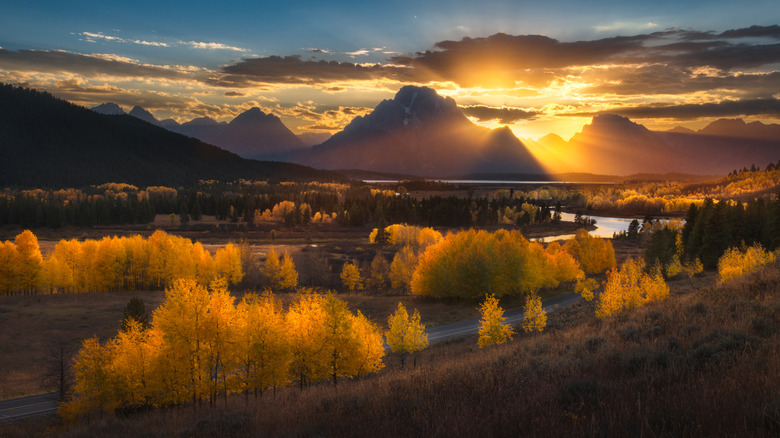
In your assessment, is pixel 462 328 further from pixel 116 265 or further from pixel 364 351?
pixel 116 265

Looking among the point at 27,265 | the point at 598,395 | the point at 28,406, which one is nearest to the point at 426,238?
the point at 27,265

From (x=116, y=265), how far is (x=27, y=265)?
581 inches

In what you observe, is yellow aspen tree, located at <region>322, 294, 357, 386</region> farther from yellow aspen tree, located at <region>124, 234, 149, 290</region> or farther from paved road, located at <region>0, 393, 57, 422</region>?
yellow aspen tree, located at <region>124, 234, 149, 290</region>

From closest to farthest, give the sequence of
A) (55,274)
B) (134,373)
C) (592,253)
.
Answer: (134,373), (55,274), (592,253)

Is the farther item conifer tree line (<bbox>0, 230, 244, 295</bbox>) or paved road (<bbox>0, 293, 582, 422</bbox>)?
conifer tree line (<bbox>0, 230, 244, 295</bbox>)

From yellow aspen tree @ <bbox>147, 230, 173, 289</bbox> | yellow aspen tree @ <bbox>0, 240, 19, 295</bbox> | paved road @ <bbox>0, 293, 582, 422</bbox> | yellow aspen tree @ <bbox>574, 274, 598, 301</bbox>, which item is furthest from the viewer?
yellow aspen tree @ <bbox>147, 230, 173, 289</bbox>

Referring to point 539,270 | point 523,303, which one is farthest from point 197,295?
point 539,270

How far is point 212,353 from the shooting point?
95.8ft

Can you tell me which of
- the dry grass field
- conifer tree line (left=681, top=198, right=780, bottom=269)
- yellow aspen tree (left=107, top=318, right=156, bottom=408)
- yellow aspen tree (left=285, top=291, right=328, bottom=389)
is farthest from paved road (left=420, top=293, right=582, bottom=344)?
the dry grass field

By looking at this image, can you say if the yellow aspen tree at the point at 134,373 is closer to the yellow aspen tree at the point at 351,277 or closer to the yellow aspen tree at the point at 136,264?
the yellow aspen tree at the point at 136,264

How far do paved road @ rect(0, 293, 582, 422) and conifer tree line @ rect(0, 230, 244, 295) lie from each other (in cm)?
4888

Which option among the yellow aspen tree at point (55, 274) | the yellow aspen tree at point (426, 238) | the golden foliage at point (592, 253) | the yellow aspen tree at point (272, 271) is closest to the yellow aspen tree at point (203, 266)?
the yellow aspen tree at point (272, 271)

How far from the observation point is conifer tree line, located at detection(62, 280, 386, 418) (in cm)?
2903

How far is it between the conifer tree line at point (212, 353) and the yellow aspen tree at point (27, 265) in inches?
2591
